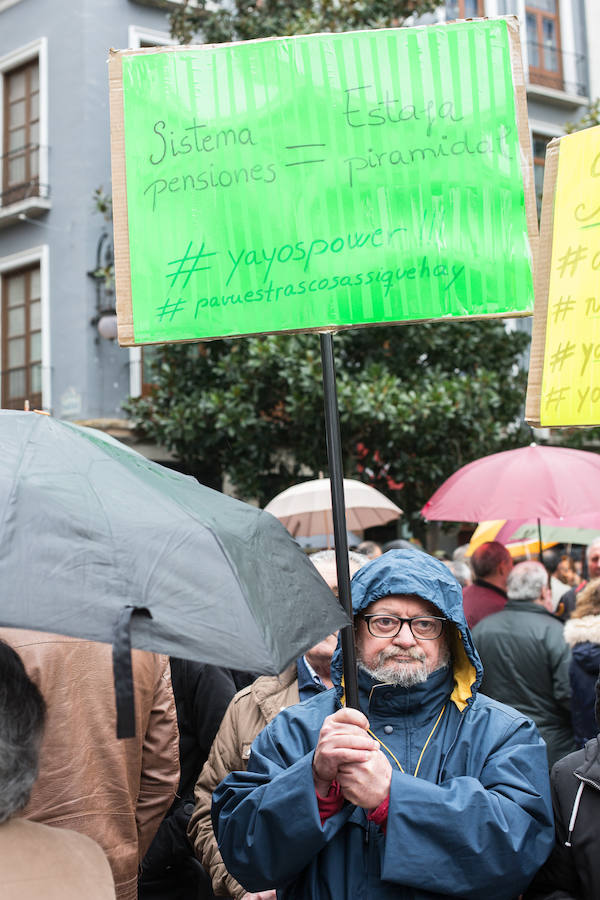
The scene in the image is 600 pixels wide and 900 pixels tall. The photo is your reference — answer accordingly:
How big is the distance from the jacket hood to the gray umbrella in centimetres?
53

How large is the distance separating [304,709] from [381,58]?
1638mm

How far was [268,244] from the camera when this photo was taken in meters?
2.64

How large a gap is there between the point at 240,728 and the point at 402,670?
3.56ft

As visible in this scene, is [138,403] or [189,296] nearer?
[189,296]

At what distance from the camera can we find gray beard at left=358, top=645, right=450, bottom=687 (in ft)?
8.13

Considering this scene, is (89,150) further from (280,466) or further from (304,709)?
(304,709)

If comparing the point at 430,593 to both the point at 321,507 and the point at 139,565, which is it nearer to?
the point at 139,565

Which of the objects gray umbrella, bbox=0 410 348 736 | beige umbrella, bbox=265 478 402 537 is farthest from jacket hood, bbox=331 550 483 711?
beige umbrella, bbox=265 478 402 537

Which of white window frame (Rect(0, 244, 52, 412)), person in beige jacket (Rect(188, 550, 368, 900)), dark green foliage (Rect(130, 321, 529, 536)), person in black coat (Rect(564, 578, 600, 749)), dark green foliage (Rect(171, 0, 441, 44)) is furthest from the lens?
white window frame (Rect(0, 244, 52, 412))

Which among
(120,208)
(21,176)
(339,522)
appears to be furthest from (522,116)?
(21,176)

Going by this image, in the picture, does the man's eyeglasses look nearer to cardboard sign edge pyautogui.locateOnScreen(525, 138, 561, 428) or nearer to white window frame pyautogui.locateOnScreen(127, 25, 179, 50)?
cardboard sign edge pyautogui.locateOnScreen(525, 138, 561, 428)

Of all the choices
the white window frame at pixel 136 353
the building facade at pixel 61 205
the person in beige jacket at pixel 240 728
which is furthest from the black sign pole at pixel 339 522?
the white window frame at pixel 136 353

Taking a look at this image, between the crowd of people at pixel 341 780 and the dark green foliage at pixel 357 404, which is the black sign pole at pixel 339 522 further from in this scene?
the dark green foliage at pixel 357 404

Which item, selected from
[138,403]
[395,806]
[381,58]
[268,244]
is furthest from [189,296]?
[138,403]
